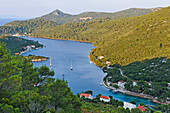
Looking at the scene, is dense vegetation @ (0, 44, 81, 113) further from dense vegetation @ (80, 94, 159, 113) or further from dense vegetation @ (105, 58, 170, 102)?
dense vegetation @ (105, 58, 170, 102)

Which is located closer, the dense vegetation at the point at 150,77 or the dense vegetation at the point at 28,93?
the dense vegetation at the point at 28,93

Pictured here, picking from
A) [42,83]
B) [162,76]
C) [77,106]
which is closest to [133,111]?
[77,106]

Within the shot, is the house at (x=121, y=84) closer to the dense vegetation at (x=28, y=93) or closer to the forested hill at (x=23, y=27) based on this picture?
the dense vegetation at (x=28, y=93)

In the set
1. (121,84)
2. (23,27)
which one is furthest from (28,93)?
(23,27)

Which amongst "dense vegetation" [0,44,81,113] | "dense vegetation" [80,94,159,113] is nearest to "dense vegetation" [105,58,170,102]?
A: "dense vegetation" [80,94,159,113]

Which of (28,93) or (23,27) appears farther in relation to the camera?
(23,27)

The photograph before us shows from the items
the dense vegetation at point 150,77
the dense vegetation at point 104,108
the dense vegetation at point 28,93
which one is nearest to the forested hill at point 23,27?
the dense vegetation at point 150,77

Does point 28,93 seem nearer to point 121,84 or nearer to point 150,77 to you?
point 121,84
